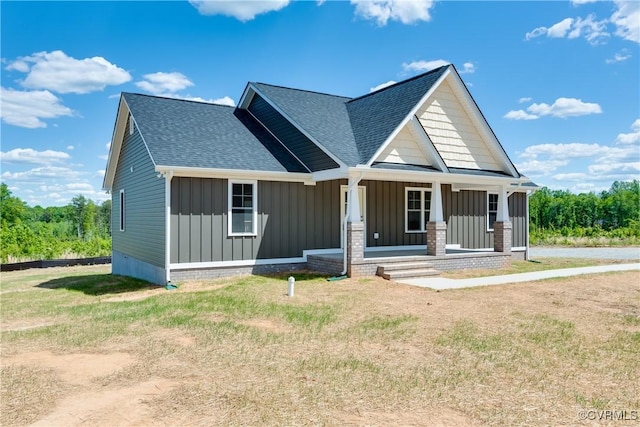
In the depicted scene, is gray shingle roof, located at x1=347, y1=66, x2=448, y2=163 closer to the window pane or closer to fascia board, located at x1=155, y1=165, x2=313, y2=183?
fascia board, located at x1=155, y1=165, x2=313, y2=183

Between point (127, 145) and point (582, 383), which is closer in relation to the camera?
point (582, 383)

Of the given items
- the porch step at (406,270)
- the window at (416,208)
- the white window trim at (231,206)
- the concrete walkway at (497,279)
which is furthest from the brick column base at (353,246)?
the window at (416,208)

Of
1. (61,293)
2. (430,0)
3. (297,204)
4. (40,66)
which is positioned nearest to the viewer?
→ (61,293)

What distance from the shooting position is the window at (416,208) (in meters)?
16.8

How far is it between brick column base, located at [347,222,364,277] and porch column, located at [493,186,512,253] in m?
6.11

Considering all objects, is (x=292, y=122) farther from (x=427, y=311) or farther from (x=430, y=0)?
(x=427, y=311)

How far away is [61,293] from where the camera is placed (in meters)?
13.0

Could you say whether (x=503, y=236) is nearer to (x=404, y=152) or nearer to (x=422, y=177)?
(x=422, y=177)

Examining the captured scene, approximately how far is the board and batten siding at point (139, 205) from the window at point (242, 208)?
6.31 feet

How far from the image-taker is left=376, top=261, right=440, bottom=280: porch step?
12.7 meters

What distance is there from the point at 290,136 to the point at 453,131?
5.56 metres

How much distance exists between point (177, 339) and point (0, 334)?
11.6ft

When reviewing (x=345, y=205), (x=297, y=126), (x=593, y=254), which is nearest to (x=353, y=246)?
(x=345, y=205)

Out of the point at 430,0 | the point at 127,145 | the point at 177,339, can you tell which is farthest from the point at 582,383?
the point at 127,145
